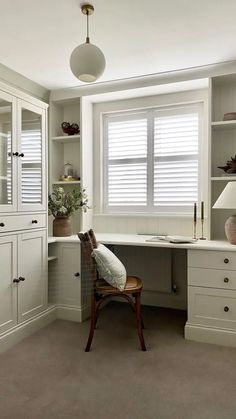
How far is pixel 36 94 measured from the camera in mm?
3234

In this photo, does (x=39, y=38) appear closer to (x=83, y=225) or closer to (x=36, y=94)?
(x=36, y=94)

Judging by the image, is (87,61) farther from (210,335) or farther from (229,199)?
(210,335)

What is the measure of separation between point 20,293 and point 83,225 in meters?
1.09

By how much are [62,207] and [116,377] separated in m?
1.66

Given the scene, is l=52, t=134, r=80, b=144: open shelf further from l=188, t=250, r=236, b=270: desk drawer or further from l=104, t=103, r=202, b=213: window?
l=188, t=250, r=236, b=270: desk drawer

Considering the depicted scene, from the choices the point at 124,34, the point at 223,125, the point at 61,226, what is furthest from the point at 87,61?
the point at 61,226

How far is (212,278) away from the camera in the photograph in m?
2.49

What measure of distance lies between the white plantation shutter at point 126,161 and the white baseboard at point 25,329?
1385 millimetres

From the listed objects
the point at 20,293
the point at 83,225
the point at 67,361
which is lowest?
the point at 67,361

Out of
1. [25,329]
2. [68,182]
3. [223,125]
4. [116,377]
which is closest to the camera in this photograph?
[116,377]

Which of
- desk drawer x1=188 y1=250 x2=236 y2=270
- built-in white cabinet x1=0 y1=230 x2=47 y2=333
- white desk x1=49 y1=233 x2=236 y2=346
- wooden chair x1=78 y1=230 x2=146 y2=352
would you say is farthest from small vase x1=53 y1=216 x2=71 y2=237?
desk drawer x1=188 y1=250 x2=236 y2=270

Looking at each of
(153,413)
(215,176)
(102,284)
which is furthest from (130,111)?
(153,413)

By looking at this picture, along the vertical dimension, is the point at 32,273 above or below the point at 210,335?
above

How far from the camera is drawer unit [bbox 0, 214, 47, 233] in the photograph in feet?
7.72
